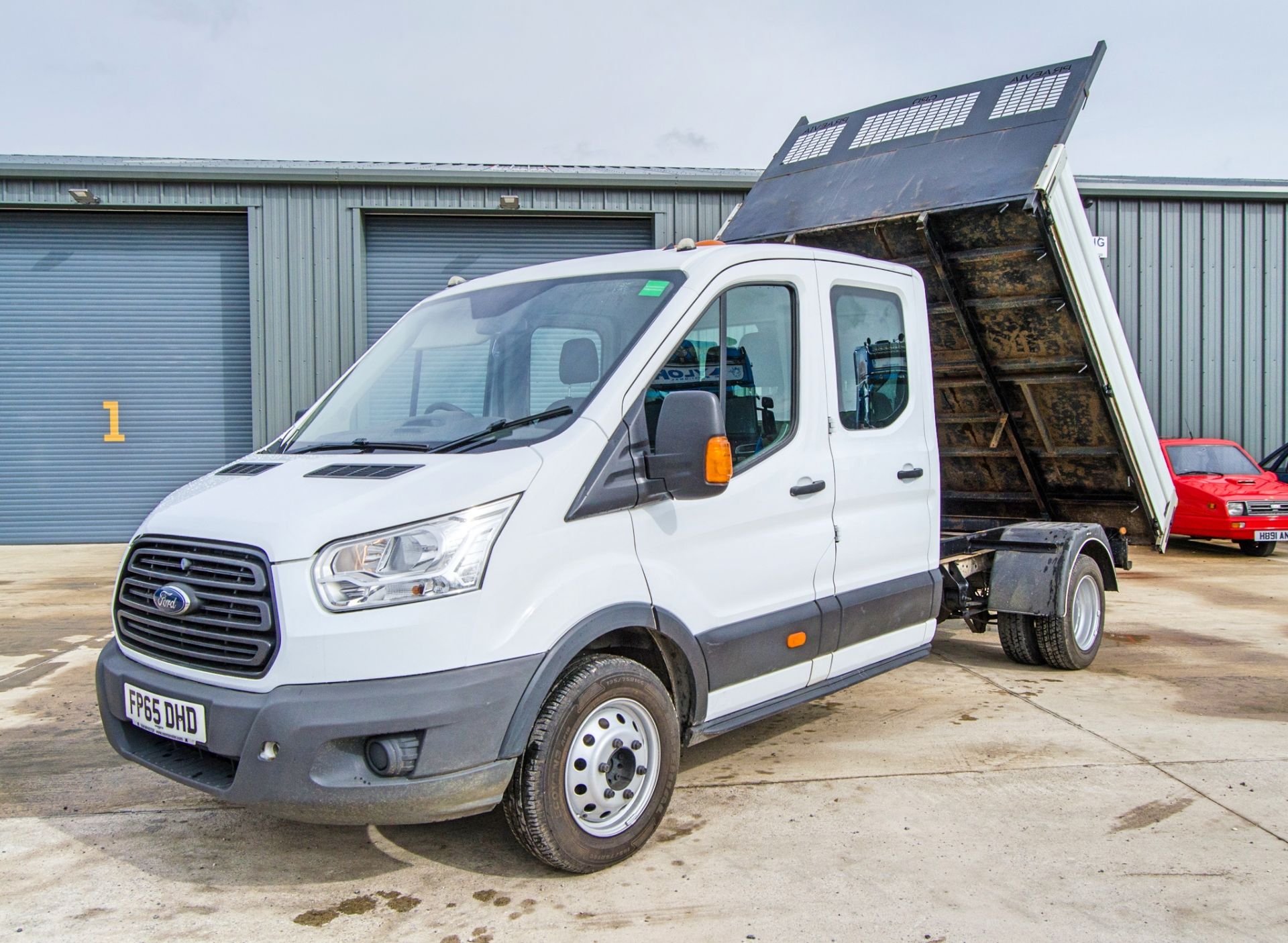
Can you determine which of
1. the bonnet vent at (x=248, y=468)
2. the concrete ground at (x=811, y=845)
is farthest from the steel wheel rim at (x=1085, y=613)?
the bonnet vent at (x=248, y=468)

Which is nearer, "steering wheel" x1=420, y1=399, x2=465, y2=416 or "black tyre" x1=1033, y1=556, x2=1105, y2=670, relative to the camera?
"steering wheel" x1=420, y1=399, x2=465, y2=416

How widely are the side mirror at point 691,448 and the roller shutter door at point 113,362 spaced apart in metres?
12.9

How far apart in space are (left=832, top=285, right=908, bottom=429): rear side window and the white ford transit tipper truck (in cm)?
2

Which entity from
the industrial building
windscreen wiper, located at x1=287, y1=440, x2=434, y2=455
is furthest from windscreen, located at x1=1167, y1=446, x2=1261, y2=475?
windscreen wiper, located at x1=287, y1=440, x2=434, y2=455

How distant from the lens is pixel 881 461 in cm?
471

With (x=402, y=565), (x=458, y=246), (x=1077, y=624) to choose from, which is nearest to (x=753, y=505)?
(x=402, y=565)

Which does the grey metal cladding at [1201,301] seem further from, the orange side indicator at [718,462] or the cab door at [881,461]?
the orange side indicator at [718,462]

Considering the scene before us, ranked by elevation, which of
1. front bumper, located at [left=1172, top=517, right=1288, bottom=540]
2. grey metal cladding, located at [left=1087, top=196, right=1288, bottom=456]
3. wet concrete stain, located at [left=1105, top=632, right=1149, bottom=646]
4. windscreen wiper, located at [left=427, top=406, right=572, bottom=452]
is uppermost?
grey metal cladding, located at [left=1087, top=196, right=1288, bottom=456]

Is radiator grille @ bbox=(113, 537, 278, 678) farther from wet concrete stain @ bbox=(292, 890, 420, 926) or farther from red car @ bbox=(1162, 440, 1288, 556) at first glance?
red car @ bbox=(1162, 440, 1288, 556)

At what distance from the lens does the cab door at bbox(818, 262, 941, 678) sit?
4.50 metres

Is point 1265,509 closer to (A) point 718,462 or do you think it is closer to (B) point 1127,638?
(B) point 1127,638

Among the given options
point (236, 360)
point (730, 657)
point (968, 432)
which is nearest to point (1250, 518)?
point (968, 432)

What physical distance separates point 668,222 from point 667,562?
12.3 m

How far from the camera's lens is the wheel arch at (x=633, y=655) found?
3.20 m
